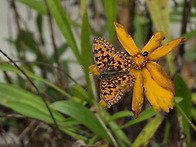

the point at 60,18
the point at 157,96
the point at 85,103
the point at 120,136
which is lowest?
the point at 120,136

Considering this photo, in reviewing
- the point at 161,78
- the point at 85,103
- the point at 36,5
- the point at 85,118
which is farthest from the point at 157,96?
the point at 36,5

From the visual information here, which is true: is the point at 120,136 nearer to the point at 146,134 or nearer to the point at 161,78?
the point at 146,134

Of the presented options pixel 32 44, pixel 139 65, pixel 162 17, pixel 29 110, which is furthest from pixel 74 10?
pixel 139 65

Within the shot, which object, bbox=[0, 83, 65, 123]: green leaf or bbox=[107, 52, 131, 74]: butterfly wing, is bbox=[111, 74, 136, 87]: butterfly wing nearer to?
bbox=[107, 52, 131, 74]: butterfly wing

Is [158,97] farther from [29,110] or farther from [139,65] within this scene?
[29,110]

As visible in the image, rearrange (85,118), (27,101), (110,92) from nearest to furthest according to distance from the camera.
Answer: (110,92) → (85,118) → (27,101)

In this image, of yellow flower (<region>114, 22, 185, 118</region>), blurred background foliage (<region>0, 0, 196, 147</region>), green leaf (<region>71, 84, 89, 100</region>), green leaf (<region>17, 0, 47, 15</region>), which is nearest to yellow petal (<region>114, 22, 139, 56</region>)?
yellow flower (<region>114, 22, 185, 118</region>)

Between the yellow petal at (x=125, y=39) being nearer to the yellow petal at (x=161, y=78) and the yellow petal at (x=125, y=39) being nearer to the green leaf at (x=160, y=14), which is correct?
the yellow petal at (x=161, y=78)
